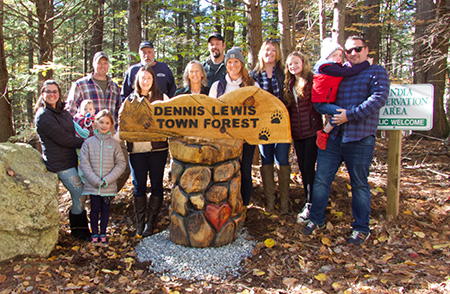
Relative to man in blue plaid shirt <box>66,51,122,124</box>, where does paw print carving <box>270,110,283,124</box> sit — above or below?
below

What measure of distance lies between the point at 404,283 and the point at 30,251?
3.65m

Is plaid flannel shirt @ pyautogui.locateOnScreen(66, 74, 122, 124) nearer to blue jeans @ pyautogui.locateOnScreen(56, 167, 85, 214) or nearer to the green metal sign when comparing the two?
blue jeans @ pyautogui.locateOnScreen(56, 167, 85, 214)

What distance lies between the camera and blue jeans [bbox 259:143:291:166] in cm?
404

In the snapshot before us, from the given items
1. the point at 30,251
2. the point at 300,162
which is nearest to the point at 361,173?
the point at 300,162

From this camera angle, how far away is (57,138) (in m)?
3.55

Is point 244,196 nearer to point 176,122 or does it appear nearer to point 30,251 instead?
point 176,122

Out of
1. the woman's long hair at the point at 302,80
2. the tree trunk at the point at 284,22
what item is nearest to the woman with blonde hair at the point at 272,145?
the woman's long hair at the point at 302,80

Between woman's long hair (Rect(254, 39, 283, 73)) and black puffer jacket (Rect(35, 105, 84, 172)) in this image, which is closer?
black puffer jacket (Rect(35, 105, 84, 172))

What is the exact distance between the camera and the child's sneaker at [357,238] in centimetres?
353

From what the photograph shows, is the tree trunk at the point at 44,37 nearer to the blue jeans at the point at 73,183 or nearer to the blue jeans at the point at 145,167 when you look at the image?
the blue jeans at the point at 73,183

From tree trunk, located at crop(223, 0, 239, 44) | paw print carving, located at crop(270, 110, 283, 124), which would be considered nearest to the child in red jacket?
paw print carving, located at crop(270, 110, 283, 124)

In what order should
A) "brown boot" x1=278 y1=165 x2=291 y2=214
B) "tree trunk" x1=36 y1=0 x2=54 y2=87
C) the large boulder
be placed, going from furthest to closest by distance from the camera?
"tree trunk" x1=36 y1=0 x2=54 y2=87 < "brown boot" x1=278 y1=165 x2=291 y2=214 < the large boulder

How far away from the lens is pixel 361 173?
3.47 m

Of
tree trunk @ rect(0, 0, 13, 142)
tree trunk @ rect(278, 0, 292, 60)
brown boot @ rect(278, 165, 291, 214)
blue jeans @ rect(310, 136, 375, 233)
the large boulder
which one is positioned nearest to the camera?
the large boulder
